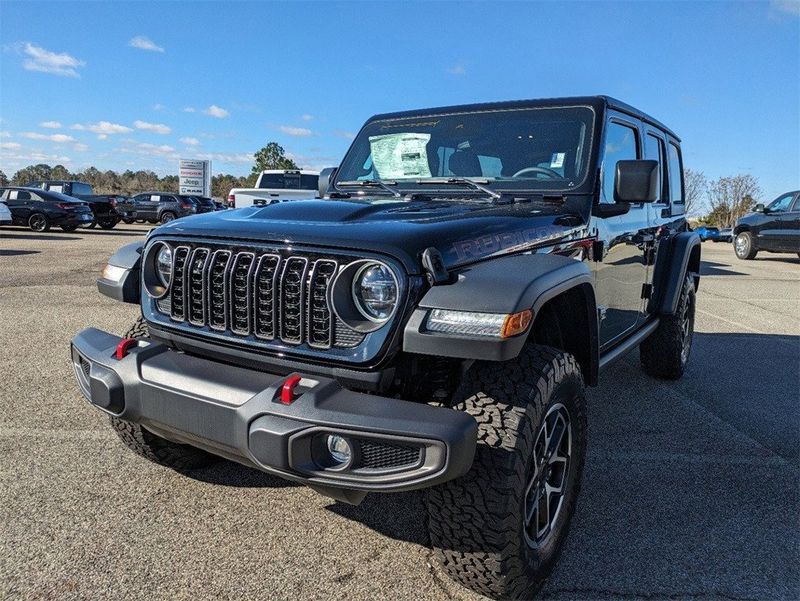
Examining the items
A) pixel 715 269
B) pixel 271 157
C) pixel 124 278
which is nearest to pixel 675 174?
pixel 124 278

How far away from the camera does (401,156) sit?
3.75 meters

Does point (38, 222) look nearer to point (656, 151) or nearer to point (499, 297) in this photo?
point (656, 151)

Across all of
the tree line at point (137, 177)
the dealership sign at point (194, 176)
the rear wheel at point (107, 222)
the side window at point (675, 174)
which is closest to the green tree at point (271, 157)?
the tree line at point (137, 177)

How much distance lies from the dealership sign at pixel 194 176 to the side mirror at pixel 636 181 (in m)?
33.7

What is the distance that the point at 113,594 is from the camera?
2195 millimetres

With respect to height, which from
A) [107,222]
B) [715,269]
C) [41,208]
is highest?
[41,208]

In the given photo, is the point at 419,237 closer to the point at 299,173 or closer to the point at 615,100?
the point at 615,100

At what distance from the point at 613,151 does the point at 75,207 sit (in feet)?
64.3

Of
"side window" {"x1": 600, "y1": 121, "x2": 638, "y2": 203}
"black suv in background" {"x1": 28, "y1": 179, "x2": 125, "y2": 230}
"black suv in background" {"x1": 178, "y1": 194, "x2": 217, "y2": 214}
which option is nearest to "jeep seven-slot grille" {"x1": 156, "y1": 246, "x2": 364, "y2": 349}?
"side window" {"x1": 600, "y1": 121, "x2": 638, "y2": 203}

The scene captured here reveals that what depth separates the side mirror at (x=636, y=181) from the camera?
3012mm

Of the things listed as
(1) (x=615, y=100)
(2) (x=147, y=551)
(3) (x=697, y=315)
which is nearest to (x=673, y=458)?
(1) (x=615, y=100)

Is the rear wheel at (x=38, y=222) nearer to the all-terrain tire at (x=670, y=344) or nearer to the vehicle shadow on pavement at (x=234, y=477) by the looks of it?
the vehicle shadow on pavement at (x=234, y=477)

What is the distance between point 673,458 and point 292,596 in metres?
2.36

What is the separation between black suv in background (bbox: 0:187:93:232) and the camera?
62.2 ft
